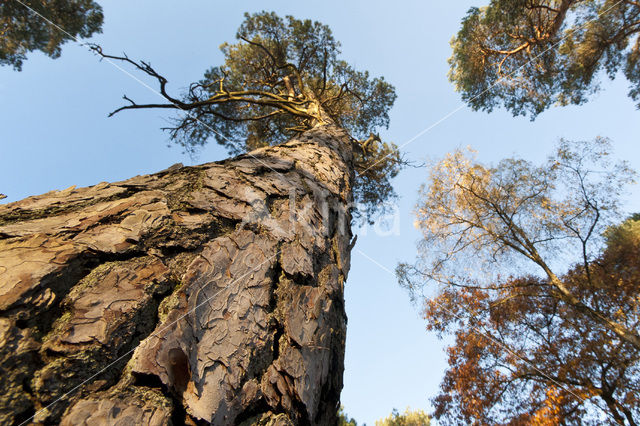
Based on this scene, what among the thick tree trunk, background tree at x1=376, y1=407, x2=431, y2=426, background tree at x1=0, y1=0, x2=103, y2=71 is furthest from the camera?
background tree at x1=376, y1=407, x2=431, y2=426

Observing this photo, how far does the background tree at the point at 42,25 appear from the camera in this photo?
5320 millimetres

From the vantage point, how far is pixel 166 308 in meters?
0.77

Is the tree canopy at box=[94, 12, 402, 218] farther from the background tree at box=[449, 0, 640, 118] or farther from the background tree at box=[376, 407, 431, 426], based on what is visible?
the background tree at box=[376, 407, 431, 426]

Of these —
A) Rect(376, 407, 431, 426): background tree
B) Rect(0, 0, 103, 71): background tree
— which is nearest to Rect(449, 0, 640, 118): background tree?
Rect(0, 0, 103, 71): background tree

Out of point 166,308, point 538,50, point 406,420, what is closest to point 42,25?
point 166,308

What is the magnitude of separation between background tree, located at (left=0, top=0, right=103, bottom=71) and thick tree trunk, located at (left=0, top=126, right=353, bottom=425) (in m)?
6.63

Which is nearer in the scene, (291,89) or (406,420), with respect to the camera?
(291,89)

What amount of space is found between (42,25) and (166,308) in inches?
297

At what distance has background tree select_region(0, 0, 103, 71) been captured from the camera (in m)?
5.32

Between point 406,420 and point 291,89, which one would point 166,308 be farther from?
point 406,420

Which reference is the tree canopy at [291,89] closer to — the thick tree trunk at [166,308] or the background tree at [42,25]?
the background tree at [42,25]

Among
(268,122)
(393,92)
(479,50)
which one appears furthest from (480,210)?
(268,122)

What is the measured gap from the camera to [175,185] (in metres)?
1.20

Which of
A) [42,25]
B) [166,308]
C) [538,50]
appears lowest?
[166,308]
